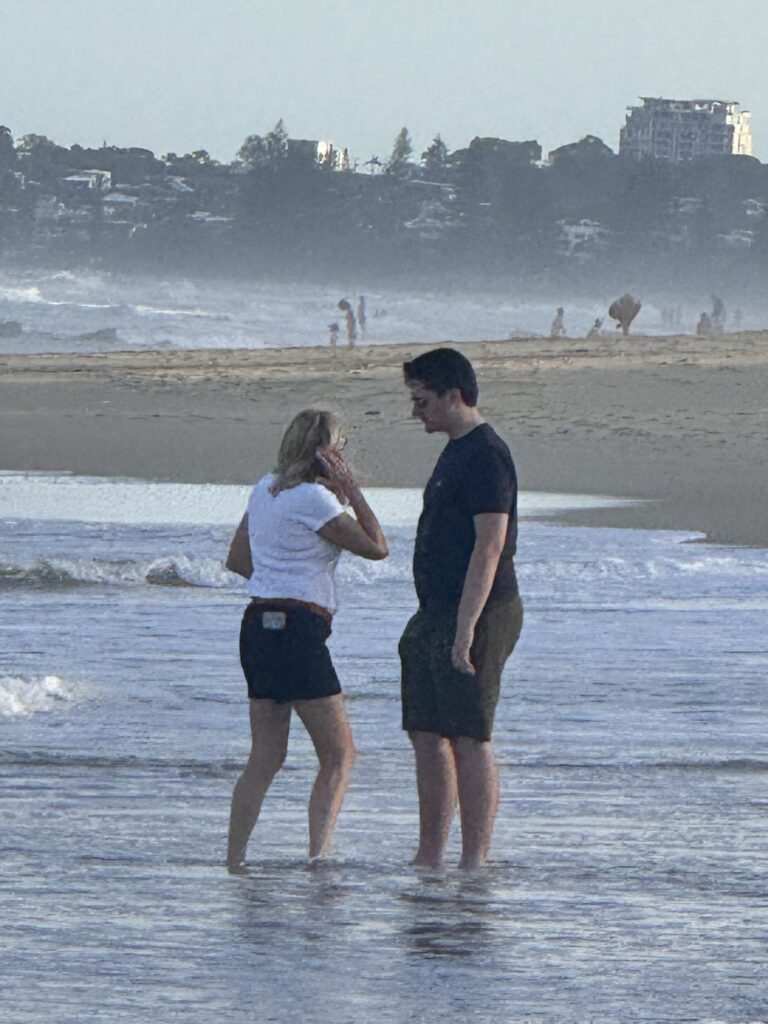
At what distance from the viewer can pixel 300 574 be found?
16.7 ft

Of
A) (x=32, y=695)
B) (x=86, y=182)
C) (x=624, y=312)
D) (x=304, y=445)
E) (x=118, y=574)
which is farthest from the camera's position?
(x=86, y=182)

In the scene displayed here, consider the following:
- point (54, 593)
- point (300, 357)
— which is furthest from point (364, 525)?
point (300, 357)

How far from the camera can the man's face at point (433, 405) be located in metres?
4.97

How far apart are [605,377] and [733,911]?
69.2ft

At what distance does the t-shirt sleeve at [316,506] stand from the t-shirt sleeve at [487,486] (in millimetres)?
354

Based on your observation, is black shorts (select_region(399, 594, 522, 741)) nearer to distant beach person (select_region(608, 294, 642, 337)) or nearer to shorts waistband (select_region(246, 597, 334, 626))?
shorts waistband (select_region(246, 597, 334, 626))

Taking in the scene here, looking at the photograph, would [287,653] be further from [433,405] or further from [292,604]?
[433,405]

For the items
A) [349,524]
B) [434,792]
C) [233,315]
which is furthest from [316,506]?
[233,315]

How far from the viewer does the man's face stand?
16.3 ft

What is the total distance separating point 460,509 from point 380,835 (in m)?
1.19

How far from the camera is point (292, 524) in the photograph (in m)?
5.07

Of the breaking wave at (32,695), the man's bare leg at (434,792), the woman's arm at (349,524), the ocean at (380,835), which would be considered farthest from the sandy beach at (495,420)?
the woman's arm at (349,524)

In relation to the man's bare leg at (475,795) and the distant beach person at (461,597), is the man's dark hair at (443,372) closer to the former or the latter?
the distant beach person at (461,597)

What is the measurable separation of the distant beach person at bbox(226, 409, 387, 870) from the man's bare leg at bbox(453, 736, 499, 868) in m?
0.32
